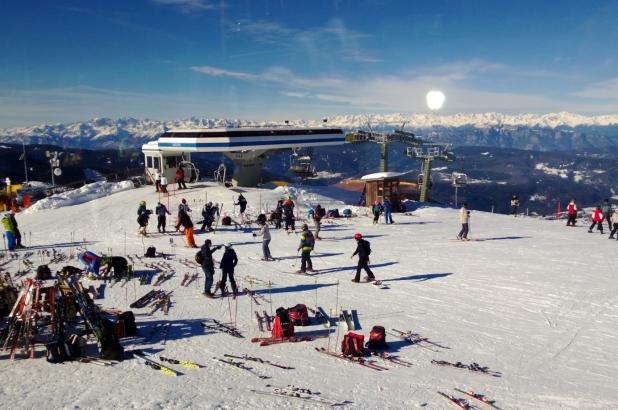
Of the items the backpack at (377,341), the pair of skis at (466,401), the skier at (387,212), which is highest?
the skier at (387,212)

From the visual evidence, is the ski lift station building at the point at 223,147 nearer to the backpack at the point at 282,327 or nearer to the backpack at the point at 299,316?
the backpack at the point at 299,316

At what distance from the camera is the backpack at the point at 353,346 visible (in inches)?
361

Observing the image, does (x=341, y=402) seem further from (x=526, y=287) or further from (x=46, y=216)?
(x=46, y=216)

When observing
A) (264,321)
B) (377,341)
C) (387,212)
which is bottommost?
(264,321)

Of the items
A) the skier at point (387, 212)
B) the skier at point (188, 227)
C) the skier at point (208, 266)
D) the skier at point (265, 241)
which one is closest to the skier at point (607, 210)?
the skier at point (387, 212)

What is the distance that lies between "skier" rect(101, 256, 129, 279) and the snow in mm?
18809

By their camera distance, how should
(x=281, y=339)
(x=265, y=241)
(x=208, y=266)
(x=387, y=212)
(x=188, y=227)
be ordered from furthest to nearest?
1. (x=387, y=212)
2. (x=188, y=227)
3. (x=265, y=241)
4. (x=208, y=266)
5. (x=281, y=339)

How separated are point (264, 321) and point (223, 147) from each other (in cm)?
2703

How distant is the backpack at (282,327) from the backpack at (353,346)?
1.32m

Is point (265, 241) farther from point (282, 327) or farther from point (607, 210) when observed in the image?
point (607, 210)

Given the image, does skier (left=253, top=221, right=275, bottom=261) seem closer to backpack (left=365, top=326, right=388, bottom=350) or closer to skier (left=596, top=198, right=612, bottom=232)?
backpack (left=365, top=326, right=388, bottom=350)

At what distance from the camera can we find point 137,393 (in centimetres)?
748

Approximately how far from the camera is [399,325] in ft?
35.9

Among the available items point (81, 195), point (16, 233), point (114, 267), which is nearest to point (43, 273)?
point (114, 267)
